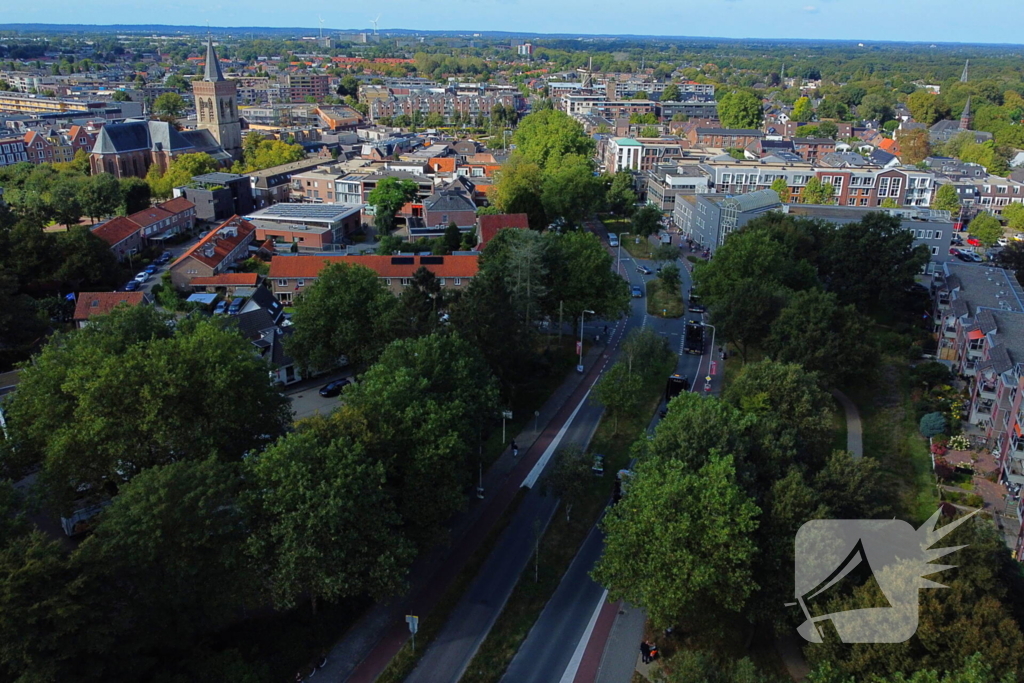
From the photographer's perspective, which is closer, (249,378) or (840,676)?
(840,676)

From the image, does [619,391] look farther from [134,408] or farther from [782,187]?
[782,187]

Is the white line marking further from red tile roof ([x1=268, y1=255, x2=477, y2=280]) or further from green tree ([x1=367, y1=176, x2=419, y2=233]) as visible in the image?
green tree ([x1=367, y1=176, x2=419, y2=233])

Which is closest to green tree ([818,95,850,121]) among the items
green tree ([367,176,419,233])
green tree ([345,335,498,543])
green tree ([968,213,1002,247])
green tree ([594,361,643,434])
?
green tree ([968,213,1002,247])

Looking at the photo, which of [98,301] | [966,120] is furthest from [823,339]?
[966,120]

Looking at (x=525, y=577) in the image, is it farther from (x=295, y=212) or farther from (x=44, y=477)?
(x=295, y=212)

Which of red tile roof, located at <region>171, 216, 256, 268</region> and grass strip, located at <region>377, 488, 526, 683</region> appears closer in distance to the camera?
grass strip, located at <region>377, 488, 526, 683</region>

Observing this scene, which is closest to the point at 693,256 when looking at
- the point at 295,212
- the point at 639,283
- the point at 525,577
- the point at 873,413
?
the point at 639,283
